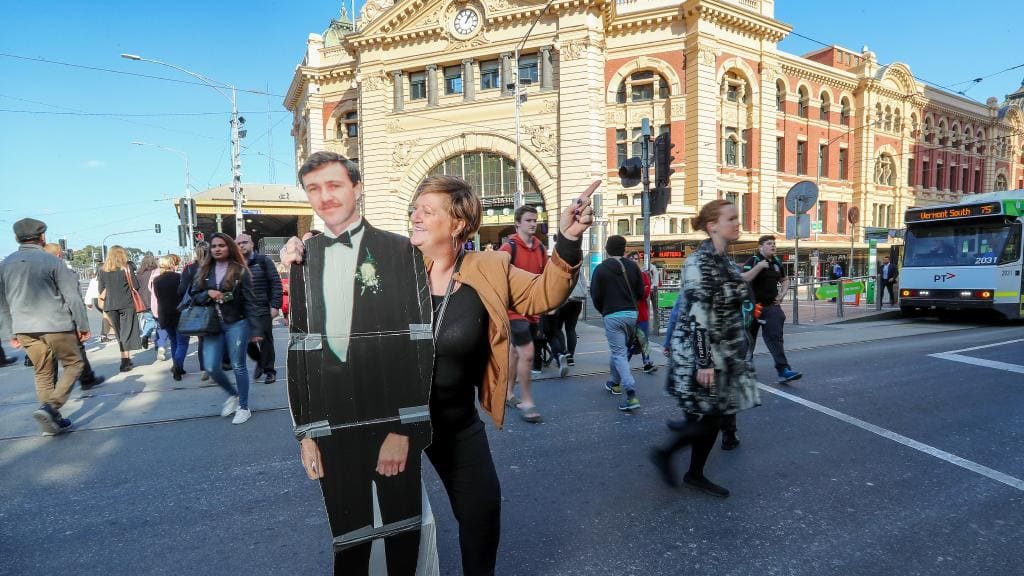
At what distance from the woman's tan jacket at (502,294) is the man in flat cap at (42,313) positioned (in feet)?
15.8

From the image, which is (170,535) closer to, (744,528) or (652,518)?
(652,518)

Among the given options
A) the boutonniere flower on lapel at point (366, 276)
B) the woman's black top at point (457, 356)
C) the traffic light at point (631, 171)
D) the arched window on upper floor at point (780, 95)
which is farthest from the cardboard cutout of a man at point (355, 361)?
the arched window on upper floor at point (780, 95)

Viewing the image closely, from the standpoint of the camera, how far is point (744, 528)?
293 cm

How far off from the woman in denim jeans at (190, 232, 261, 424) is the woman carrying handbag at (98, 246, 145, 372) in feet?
12.6

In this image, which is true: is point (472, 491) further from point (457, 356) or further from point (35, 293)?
point (35, 293)

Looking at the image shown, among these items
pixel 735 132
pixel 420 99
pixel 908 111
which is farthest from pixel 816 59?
pixel 420 99

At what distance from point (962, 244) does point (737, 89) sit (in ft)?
62.9

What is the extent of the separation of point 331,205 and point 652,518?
99.6 inches

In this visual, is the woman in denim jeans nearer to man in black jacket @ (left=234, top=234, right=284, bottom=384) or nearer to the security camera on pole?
man in black jacket @ (left=234, top=234, right=284, bottom=384)

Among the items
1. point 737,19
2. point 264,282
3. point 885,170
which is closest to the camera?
point 264,282

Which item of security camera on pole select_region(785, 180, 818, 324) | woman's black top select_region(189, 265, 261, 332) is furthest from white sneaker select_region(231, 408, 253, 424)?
security camera on pole select_region(785, 180, 818, 324)

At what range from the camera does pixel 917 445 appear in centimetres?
418

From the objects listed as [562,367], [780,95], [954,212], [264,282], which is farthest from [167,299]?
[780,95]

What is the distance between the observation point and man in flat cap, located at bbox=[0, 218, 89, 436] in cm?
472
